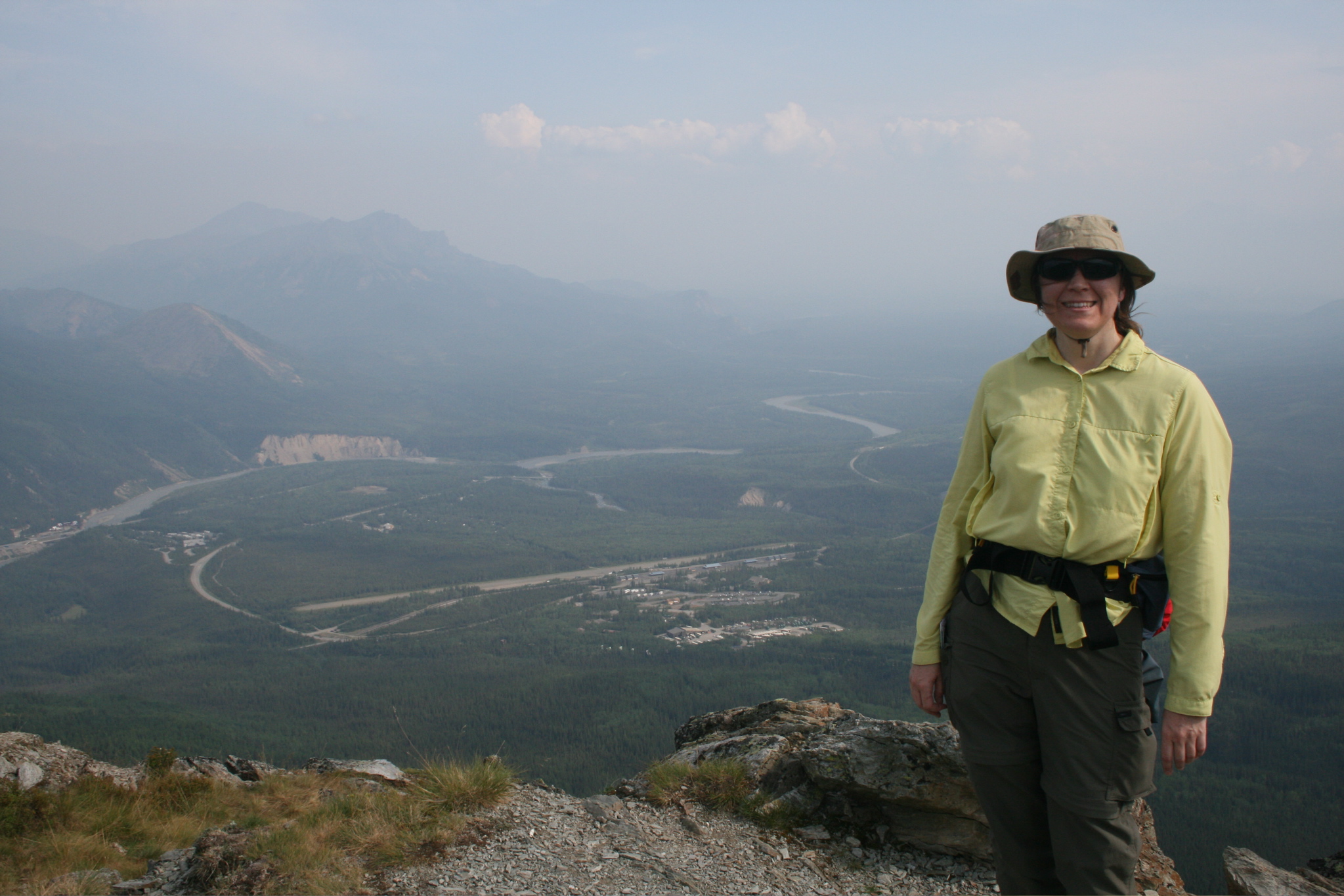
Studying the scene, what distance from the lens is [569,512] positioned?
98000 millimetres

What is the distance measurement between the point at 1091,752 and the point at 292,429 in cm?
16796

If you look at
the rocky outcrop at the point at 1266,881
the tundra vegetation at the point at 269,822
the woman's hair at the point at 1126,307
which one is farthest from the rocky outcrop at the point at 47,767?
the rocky outcrop at the point at 1266,881

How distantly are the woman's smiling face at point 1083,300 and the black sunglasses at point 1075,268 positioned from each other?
0.01m

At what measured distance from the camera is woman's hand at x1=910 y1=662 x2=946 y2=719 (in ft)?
13.0

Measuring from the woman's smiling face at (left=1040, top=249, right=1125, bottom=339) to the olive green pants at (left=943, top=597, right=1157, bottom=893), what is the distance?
1.22m

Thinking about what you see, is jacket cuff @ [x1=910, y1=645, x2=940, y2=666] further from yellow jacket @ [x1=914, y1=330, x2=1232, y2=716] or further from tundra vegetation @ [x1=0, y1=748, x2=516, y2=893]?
tundra vegetation @ [x1=0, y1=748, x2=516, y2=893]

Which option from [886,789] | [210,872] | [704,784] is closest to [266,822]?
[210,872]

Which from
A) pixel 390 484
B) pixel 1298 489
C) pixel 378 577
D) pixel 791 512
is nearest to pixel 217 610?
pixel 378 577

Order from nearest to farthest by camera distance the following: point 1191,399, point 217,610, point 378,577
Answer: point 1191,399, point 217,610, point 378,577

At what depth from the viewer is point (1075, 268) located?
3488mm

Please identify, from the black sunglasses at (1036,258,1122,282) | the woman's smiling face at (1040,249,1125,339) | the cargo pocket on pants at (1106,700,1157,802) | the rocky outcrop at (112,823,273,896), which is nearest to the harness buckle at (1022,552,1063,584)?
the cargo pocket on pants at (1106,700,1157,802)

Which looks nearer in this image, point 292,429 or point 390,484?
point 390,484

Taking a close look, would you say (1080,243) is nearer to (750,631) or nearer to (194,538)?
(750,631)

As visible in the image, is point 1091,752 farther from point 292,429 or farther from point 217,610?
point 292,429
